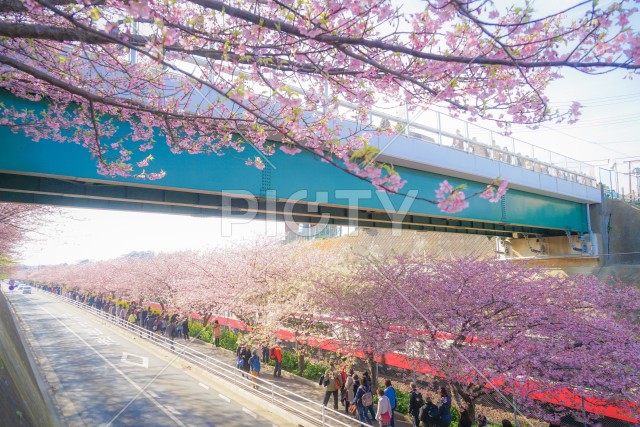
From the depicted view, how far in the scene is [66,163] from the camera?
360 inches

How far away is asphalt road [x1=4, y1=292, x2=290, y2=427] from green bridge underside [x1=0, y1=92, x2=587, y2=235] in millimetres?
5923

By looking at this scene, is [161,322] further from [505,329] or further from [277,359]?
[505,329]

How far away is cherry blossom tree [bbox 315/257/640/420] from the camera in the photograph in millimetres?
8422

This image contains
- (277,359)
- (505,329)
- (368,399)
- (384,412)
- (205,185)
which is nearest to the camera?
(505,329)

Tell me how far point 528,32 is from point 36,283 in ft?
462

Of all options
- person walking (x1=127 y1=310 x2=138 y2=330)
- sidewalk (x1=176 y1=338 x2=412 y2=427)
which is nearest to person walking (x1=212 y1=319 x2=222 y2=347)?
sidewalk (x1=176 y1=338 x2=412 y2=427)

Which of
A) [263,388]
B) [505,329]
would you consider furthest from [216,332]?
[505,329]

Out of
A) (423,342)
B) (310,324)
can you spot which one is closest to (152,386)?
(310,324)

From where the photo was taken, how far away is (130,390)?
1427 cm

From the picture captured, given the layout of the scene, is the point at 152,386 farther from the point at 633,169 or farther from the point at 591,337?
the point at 633,169

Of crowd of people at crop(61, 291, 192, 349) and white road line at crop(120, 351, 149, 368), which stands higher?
crowd of people at crop(61, 291, 192, 349)

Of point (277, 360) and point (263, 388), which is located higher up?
point (277, 360)

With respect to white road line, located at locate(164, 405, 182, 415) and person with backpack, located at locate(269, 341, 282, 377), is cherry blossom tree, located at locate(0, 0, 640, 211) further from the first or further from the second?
person with backpack, located at locate(269, 341, 282, 377)

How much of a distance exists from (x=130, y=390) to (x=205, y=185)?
8.21 metres
